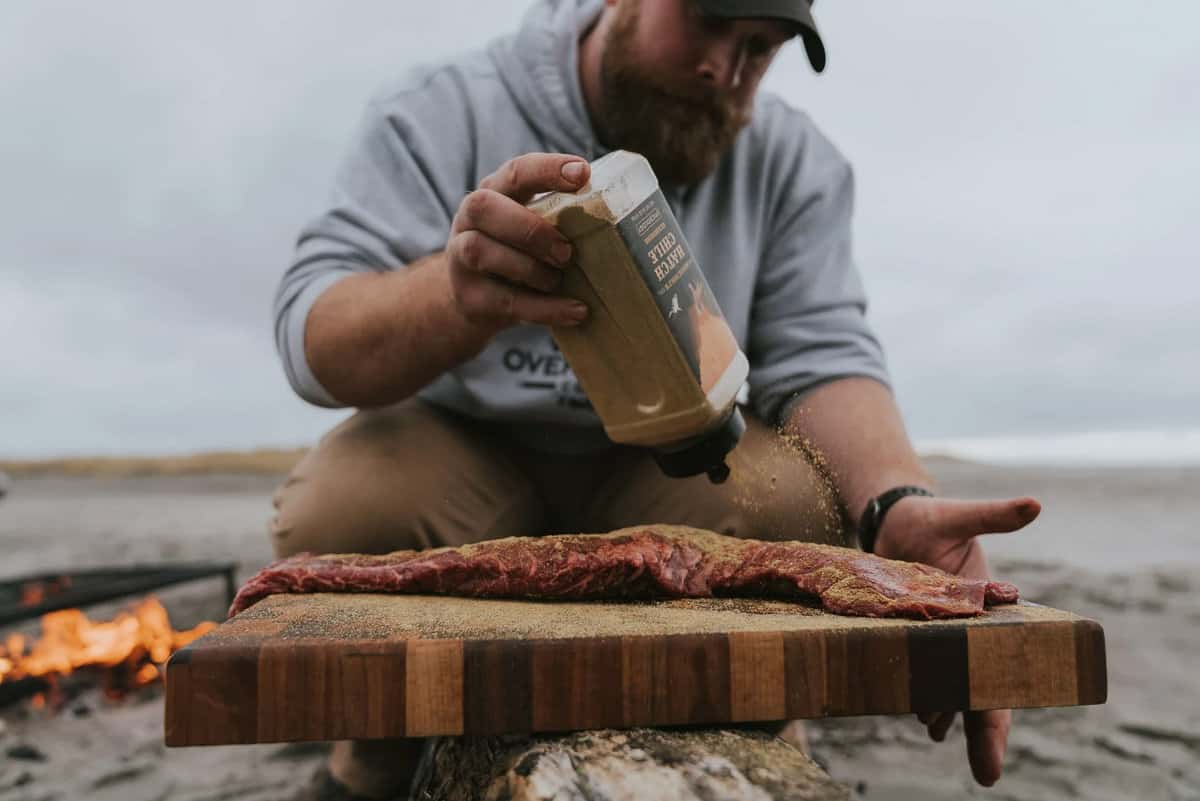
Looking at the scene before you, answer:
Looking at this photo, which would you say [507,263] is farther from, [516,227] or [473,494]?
[473,494]

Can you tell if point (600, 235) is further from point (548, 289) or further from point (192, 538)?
point (192, 538)

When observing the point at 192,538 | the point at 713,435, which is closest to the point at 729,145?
the point at 713,435

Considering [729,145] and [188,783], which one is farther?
[729,145]

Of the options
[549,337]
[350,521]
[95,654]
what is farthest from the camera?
[95,654]

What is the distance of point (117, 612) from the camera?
5211 millimetres

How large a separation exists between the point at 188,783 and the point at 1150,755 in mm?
3034

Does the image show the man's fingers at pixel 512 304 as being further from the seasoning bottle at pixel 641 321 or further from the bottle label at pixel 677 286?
the bottle label at pixel 677 286

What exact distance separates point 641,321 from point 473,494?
1.38 m

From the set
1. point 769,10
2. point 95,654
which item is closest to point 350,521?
point 769,10

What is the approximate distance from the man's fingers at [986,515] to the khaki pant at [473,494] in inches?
30.9

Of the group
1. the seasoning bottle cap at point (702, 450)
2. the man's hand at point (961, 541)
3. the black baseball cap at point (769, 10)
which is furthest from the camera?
the black baseball cap at point (769, 10)

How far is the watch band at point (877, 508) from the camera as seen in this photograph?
2164mm

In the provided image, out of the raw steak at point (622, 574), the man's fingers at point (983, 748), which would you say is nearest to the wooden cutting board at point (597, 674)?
the raw steak at point (622, 574)

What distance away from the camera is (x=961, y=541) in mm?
1903
